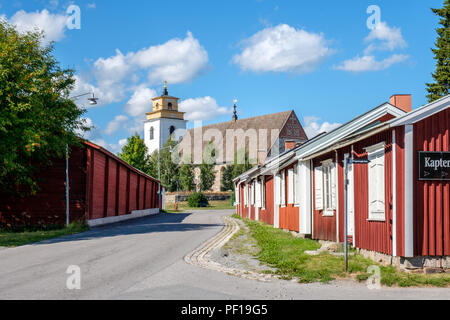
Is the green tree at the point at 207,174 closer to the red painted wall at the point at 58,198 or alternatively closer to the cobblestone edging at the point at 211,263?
the red painted wall at the point at 58,198

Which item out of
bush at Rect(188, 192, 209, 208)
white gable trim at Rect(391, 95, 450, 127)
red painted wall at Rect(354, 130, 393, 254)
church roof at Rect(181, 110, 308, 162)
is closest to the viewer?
white gable trim at Rect(391, 95, 450, 127)

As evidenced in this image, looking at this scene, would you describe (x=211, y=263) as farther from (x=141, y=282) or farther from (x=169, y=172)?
(x=169, y=172)

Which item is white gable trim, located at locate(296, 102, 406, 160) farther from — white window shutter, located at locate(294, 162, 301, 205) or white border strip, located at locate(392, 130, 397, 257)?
white border strip, located at locate(392, 130, 397, 257)

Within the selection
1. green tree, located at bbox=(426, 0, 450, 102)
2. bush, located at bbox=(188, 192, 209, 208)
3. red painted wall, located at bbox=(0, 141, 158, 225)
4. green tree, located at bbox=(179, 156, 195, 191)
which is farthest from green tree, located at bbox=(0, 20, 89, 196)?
green tree, located at bbox=(179, 156, 195, 191)

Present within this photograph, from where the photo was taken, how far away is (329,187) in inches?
589

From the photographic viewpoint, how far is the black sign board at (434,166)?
9977 mm

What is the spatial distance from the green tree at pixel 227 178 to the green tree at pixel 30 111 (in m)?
53.7

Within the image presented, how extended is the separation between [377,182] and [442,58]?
26706 millimetres

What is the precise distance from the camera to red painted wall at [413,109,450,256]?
32.6 ft

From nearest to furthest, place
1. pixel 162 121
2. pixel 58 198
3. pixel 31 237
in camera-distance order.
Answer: pixel 31 237
pixel 58 198
pixel 162 121

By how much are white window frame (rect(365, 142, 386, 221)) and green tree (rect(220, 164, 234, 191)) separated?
219ft

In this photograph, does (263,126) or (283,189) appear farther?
(263,126)

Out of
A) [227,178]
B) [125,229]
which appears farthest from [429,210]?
[227,178]
